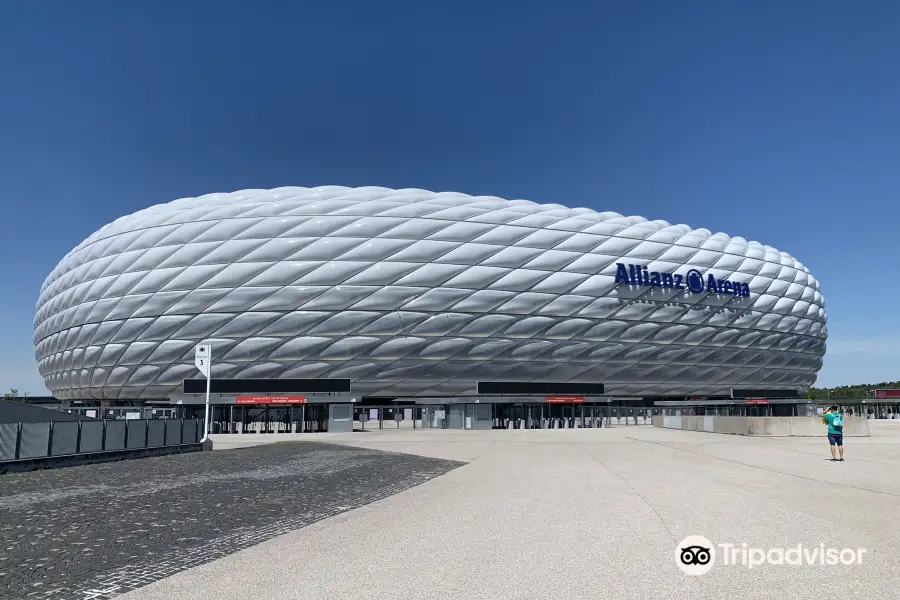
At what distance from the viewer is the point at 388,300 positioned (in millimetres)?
48812

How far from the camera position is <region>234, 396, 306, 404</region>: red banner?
40.9 m

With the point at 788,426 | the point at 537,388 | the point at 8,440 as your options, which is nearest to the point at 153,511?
the point at 8,440

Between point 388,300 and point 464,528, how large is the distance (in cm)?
4129

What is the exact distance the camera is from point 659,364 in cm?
5634

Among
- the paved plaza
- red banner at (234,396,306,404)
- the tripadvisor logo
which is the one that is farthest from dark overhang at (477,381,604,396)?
the paved plaza

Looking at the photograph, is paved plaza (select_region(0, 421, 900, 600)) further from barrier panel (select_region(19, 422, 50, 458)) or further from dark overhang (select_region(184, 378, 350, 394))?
dark overhang (select_region(184, 378, 350, 394))

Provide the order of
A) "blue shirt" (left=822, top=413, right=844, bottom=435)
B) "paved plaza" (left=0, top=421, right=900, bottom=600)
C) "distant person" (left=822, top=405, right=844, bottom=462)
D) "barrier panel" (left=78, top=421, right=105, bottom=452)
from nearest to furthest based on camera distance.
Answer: "paved plaza" (left=0, top=421, right=900, bottom=600), "distant person" (left=822, top=405, right=844, bottom=462), "blue shirt" (left=822, top=413, right=844, bottom=435), "barrier panel" (left=78, top=421, right=105, bottom=452)

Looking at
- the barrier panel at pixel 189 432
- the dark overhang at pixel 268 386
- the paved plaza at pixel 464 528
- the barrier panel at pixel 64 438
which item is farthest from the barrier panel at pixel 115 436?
the dark overhang at pixel 268 386

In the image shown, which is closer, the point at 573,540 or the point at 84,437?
the point at 573,540

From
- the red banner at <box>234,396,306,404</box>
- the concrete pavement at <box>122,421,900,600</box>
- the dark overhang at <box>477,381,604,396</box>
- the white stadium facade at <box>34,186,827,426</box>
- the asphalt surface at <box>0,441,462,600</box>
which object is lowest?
the asphalt surface at <box>0,441,462,600</box>

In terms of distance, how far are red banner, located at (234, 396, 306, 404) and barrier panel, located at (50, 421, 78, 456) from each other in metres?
23.1

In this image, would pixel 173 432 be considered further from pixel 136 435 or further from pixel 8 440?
pixel 8 440

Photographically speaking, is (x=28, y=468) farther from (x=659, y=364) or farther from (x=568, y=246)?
(x=659, y=364)

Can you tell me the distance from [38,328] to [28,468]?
56551mm
